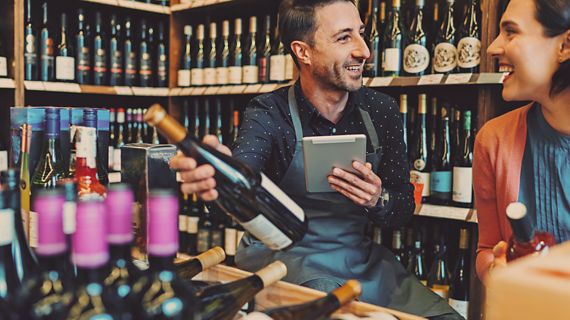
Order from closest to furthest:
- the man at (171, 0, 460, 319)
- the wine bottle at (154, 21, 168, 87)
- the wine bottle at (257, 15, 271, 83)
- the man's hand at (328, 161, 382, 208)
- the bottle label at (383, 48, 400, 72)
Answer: the man's hand at (328, 161, 382, 208), the man at (171, 0, 460, 319), the bottle label at (383, 48, 400, 72), the wine bottle at (257, 15, 271, 83), the wine bottle at (154, 21, 168, 87)

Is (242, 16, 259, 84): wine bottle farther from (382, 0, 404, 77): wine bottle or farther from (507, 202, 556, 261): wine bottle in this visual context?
(507, 202, 556, 261): wine bottle

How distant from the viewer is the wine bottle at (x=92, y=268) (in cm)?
69

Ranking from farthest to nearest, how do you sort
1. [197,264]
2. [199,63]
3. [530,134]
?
1. [199,63]
2. [530,134]
3. [197,264]

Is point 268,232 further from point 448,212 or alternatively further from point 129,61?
point 129,61

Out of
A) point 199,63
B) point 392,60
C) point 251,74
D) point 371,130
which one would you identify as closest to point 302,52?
point 371,130

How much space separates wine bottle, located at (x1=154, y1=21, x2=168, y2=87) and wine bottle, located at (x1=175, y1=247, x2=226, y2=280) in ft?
7.57

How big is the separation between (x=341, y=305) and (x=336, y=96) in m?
1.10

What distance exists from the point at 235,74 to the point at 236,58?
166 mm

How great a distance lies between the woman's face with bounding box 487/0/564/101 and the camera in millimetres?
1379

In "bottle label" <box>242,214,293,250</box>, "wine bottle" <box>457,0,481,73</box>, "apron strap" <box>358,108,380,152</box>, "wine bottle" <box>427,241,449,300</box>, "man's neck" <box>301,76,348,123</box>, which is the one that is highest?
Result: "wine bottle" <box>457,0,481,73</box>

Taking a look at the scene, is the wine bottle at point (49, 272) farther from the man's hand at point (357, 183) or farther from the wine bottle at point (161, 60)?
the wine bottle at point (161, 60)

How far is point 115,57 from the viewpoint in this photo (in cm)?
313

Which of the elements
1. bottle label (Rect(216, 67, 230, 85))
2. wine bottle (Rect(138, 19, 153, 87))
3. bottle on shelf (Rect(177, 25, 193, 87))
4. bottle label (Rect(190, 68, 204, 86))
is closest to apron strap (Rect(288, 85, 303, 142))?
bottle label (Rect(216, 67, 230, 85))

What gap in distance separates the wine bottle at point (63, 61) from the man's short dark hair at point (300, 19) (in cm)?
132
